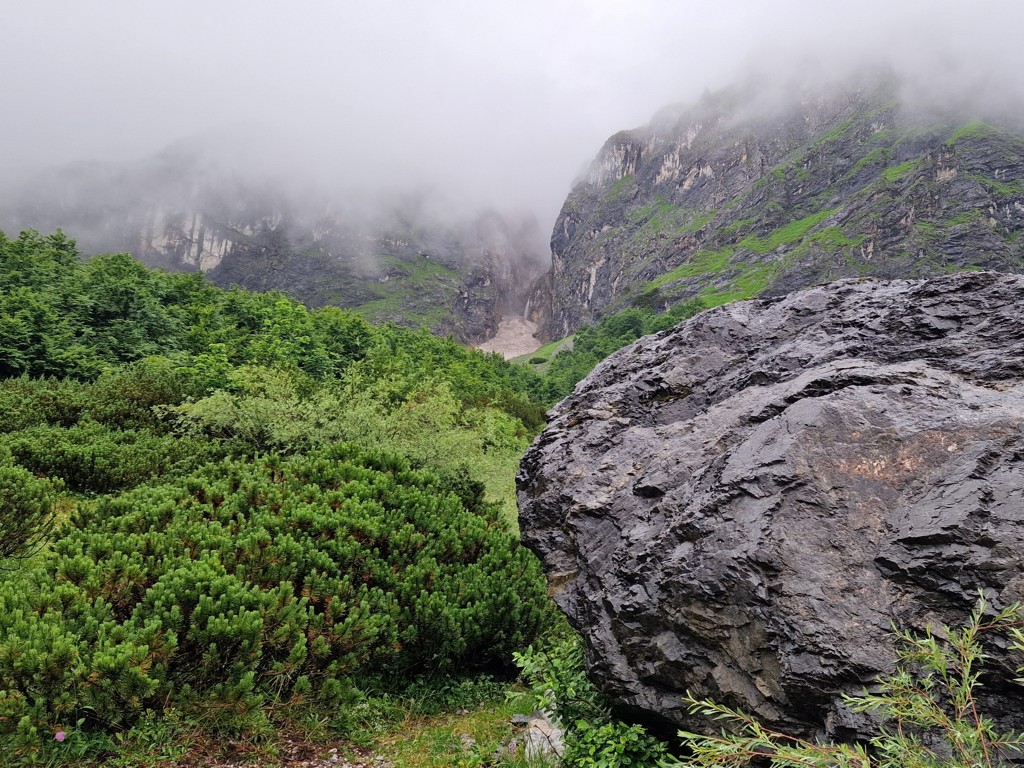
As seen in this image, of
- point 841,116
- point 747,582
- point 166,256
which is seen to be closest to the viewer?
point 747,582

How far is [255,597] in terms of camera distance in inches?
204

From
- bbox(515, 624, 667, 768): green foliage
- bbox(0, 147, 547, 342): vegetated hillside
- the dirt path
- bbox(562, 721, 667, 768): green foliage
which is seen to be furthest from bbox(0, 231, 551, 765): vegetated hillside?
the dirt path

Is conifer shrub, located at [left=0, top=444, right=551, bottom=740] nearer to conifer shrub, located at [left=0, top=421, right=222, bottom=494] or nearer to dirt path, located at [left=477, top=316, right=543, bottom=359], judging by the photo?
conifer shrub, located at [left=0, top=421, right=222, bottom=494]

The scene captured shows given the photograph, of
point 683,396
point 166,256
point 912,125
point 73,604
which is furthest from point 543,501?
point 166,256

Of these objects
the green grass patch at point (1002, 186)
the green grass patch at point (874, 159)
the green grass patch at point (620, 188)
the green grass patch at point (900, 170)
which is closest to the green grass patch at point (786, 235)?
the green grass patch at point (900, 170)

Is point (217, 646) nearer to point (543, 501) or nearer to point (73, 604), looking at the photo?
point (73, 604)

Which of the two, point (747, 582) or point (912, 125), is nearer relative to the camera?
point (747, 582)

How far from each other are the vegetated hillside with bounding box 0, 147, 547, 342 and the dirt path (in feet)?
16.1

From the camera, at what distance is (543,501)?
504 centimetres

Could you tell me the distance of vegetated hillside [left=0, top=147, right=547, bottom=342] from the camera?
148 metres

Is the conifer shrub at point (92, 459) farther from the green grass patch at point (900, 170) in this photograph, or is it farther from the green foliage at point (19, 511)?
the green grass patch at point (900, 170)

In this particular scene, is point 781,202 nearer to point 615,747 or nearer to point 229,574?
point 229,574

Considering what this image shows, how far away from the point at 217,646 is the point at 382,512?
279 cm

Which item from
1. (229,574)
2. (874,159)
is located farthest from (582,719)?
(874,159)
